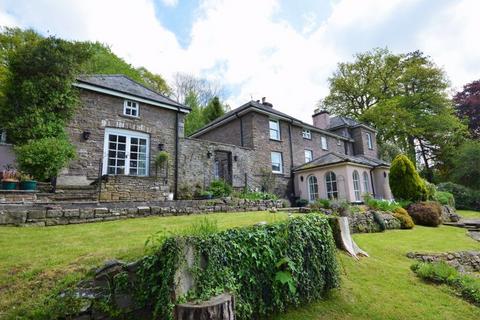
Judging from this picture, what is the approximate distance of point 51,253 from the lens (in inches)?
157

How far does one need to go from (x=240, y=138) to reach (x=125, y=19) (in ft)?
34.3

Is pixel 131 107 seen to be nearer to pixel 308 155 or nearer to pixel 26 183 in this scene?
pixel 26 183

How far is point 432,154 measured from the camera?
95.6ft

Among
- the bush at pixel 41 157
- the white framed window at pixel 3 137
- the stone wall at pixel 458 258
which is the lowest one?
the stone wall at pixel 458 258

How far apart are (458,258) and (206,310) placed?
8786 mm

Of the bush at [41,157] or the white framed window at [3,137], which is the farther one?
the white framed window at [3,137]

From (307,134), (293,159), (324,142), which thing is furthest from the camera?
(324,142)

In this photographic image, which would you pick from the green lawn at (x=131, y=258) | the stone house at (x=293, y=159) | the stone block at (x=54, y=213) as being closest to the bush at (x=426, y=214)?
the stone house at (x=293, y=159)

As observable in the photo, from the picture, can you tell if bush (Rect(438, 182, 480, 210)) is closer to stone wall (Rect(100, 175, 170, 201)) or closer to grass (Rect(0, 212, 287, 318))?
stone wall (Rect(100, 175, 170, 201))

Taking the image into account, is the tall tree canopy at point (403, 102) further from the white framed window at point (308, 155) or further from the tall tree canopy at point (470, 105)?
the white framed window at point (308, 155)

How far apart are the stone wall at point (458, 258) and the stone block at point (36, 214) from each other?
33.2ft

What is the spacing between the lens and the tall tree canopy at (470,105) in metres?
29.3

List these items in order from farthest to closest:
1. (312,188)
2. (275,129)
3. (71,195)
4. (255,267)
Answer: (275,129) → (312,188) → (71,195) → (255,267)

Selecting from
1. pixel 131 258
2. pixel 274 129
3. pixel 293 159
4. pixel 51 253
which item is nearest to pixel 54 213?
pixel 51 253
